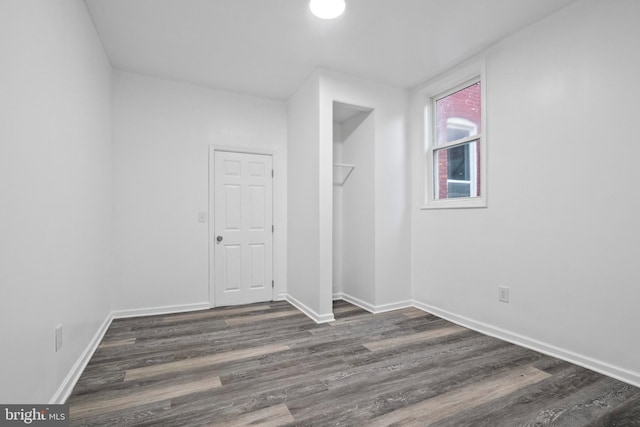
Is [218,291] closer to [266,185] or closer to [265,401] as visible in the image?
[266,185]

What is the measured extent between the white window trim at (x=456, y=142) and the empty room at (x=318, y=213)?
2 cm

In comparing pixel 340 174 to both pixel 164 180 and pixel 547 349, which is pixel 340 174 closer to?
pixel 164 180

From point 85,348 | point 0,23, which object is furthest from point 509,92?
point 85,348

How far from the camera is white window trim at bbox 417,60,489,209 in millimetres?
2906

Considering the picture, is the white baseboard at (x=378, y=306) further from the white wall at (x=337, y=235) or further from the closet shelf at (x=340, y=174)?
the closet shelf at (x=340, y=174)

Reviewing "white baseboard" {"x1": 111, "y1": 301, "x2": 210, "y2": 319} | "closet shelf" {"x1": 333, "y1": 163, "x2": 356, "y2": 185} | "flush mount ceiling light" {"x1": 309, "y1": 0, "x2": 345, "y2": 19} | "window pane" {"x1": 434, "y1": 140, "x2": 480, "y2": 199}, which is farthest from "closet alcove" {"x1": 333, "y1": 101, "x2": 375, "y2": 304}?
"white baseboard" {"x1": 111, "y1": 301, "x2": 210, "y2": 319}

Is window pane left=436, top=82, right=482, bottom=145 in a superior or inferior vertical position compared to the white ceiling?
inferior

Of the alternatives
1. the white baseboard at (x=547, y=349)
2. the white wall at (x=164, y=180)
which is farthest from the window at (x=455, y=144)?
the white wall at (x=164, y=180)

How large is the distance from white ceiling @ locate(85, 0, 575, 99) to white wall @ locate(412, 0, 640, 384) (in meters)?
0.39

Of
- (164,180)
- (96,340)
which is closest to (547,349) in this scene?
(96,340)

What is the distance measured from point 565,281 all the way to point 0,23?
142 inches

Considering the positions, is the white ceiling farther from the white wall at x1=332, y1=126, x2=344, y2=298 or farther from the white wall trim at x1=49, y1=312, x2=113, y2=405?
the white wall trim at x1=49, y1=312, x2=113, y2=405

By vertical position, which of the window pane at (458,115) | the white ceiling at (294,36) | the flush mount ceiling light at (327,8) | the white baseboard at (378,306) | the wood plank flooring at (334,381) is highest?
the white ceiling at (294,36)

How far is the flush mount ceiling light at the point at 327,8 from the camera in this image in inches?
88.7
